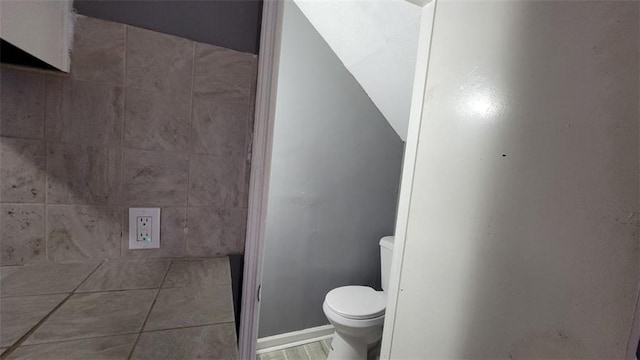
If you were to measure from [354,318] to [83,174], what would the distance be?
137 cm

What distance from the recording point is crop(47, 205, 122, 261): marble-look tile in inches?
26.8

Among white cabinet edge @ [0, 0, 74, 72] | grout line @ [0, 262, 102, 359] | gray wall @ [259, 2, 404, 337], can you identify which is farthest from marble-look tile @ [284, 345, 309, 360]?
white cabinet edge @ [0, 0, 74, 72]

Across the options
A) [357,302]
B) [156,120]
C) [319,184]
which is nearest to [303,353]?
[357,302]

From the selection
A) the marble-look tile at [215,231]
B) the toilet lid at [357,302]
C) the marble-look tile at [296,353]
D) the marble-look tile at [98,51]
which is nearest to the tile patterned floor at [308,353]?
the marble-look tile at [296,353]

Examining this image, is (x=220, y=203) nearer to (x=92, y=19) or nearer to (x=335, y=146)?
(x=92, y=19)

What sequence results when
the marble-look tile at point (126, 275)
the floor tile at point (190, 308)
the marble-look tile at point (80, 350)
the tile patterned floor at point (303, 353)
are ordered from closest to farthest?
the marble-look tile at point (80, 350) < the floor tile at point (190, 308) < the marble-look tile at point (126, 275) < the tile patterned floor at point (303, 353)

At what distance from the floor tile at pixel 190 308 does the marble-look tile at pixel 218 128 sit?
0.39 m

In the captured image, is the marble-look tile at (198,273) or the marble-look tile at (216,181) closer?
the marble-look tile at (198,273)

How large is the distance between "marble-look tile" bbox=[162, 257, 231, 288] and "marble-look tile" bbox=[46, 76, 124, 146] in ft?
1.26

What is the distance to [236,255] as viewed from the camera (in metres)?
0.85

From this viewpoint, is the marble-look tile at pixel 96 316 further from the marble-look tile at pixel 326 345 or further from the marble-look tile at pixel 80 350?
the marble-look tile at pixel 326 345

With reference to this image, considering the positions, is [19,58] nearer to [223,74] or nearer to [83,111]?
[83,111]

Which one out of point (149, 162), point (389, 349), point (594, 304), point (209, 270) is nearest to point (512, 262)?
point (594, 304)

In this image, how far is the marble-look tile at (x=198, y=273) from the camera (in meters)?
0.67
